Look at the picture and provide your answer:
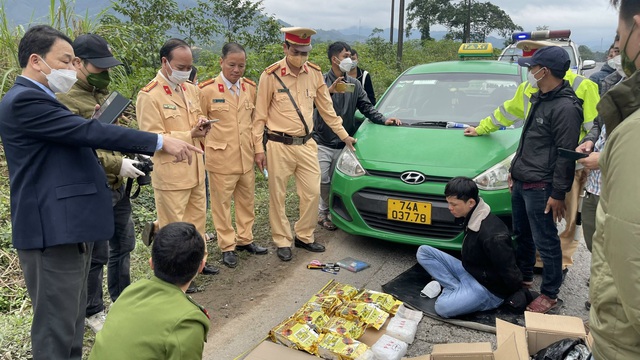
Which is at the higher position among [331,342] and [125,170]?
[125,170]

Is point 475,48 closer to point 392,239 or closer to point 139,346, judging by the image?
point 392,239

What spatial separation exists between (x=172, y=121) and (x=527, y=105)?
2657mm

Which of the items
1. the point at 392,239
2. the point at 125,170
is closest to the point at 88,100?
the point at 125,170

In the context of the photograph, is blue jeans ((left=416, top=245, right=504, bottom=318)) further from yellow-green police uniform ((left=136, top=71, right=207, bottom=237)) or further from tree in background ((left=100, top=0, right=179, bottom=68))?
tree in background ((left=100, top=0, right=179, bottom=68))

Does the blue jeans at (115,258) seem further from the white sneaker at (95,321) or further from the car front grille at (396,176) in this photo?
the car front grille at (396,176)

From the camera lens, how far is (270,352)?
108 inches

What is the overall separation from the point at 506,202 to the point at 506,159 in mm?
368

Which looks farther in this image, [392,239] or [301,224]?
[301,224]

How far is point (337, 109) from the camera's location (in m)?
5.05

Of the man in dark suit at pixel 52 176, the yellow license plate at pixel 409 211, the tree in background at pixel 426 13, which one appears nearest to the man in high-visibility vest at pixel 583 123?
the yellow license plate at pixel 409 211

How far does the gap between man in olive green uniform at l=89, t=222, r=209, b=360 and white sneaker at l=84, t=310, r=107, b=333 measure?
1401 mm

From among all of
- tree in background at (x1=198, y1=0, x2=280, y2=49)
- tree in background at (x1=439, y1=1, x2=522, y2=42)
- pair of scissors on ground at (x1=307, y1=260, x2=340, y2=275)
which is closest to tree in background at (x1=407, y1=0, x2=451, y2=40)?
tree in background at (x1=439, y1=1, x2=522, y2=42)

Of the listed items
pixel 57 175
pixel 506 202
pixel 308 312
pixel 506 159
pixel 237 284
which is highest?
pixel 57 175

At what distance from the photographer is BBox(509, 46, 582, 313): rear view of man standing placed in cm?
300
